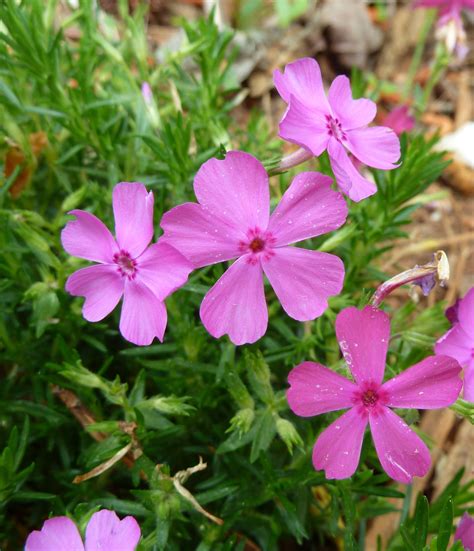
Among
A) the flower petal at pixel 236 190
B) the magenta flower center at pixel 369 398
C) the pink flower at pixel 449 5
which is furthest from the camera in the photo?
the pink flower at pixel 449 5

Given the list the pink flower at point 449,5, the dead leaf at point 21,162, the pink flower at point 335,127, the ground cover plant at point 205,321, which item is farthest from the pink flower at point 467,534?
the pink flower at point 449,5

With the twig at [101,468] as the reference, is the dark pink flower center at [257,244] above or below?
above

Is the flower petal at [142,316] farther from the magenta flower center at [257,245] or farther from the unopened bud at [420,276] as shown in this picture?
the unopened bud at [420,276]

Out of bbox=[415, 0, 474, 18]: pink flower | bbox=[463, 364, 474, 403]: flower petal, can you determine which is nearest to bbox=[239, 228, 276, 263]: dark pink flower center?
bbox=[463, 364, 474, 403]: flower petal

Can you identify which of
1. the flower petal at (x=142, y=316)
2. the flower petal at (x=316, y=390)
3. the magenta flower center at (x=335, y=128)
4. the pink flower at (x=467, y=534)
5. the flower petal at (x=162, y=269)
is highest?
the magenta flower center at (x=335, y=128)

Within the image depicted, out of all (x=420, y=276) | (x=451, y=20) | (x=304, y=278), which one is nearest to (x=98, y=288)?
(x=304, y=278)

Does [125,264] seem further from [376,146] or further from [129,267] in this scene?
[376,146]
